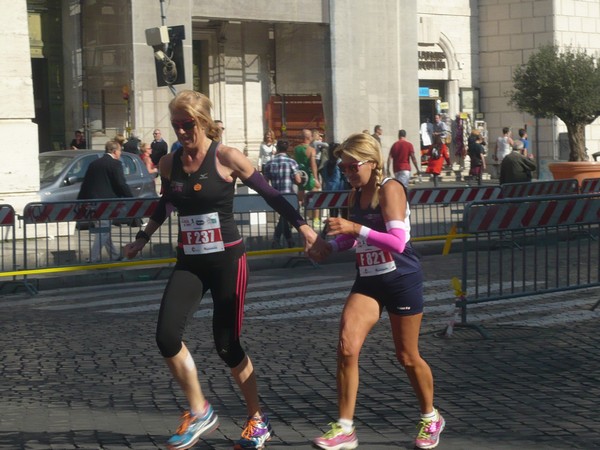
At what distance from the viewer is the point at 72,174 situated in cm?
2097

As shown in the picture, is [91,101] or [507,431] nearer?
[507,431]

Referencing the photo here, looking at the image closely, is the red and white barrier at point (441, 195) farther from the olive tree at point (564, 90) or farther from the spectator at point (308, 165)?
the olive tree at point (564, 90)

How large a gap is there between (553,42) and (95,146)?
647 inches

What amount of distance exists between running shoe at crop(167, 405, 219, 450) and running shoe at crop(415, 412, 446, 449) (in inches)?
41.4

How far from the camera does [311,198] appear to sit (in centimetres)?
1805

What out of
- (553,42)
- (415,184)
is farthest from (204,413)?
(553,42)

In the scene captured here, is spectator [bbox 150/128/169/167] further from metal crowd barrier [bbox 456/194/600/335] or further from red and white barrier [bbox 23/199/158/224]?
metal crowd barrier [bbox 456/194/600/335]

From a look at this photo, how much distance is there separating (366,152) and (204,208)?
871mm

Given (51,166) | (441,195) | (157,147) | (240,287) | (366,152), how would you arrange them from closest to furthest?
(366,152) < (240,287) < (441,195) < (51,166) < (157,147)

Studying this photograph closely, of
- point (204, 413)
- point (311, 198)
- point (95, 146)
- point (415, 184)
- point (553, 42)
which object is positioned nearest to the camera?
point (204, 413)

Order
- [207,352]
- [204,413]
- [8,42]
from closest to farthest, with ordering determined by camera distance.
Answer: [204,413] → [207,352] → [8,42]

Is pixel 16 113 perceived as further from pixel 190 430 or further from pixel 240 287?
pixel 190 430

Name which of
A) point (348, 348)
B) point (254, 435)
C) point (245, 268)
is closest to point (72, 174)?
point (245, 268)

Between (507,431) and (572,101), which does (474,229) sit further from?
(572,101)
